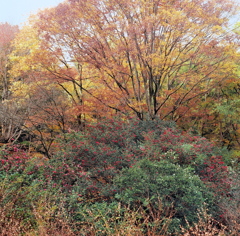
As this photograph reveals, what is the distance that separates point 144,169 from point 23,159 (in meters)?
2.98

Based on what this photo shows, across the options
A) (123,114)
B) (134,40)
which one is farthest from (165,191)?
(134,40)

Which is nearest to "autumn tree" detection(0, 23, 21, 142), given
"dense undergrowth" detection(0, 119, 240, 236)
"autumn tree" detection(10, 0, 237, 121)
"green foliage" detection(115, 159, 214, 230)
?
"autumn tree" detection(10, 0, 237, 121)

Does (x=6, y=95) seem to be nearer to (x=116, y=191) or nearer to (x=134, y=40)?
(x=134, y=40)

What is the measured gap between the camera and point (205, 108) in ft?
48.8

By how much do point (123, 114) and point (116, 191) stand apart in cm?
582

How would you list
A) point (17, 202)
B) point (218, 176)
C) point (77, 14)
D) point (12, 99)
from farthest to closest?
point (12, 99) < point (77, 14) < point (218, 176) < point (17, 202)

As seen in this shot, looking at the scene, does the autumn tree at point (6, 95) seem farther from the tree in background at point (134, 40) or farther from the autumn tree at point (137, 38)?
the autumn tree at point (137, 38)

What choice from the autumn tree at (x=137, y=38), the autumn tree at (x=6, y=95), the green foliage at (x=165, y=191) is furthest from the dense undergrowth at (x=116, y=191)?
the autumn tree at (x=6, y=95)

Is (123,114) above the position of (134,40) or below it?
below

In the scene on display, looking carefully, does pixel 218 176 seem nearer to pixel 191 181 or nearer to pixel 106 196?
pixel 191 181

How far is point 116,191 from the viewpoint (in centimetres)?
540

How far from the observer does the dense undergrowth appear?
3971 millimetres

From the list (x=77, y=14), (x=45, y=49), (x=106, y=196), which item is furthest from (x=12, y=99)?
(x=106, y=196)

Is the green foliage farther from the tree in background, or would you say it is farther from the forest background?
the tree in background
